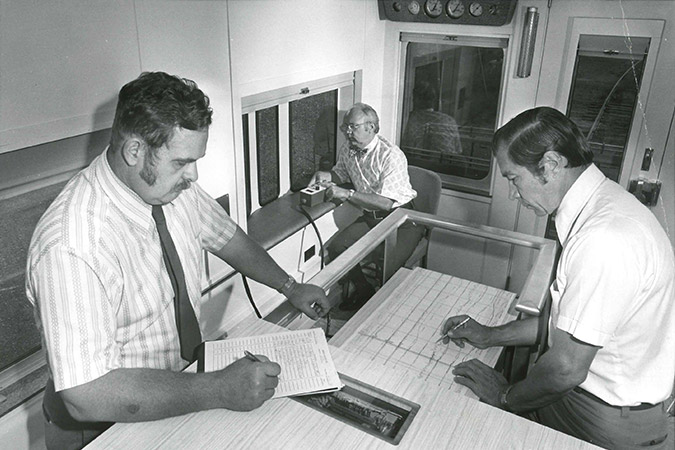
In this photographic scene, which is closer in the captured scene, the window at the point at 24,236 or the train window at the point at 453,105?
the window at the point at 24,236

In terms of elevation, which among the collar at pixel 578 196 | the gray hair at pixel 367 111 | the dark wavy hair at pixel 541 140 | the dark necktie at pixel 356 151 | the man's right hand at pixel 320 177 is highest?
the dark wavy hair at pixel 541 140

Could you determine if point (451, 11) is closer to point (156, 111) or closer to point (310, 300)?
point (310, 300)

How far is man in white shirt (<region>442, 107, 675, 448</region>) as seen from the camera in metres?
1.56

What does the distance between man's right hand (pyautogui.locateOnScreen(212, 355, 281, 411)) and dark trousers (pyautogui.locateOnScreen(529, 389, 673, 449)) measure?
1.05 m

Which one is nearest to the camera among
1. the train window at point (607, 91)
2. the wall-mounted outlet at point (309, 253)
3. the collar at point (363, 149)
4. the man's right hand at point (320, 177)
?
the train window at point (607, 91)

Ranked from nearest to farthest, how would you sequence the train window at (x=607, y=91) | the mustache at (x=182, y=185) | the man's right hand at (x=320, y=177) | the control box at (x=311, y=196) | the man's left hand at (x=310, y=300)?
the mustache at (x=182, y=185)
the man's left hand at (x=310, y=300)
the train window at (x=607, y=91)
the control box at (x=311, y=196)
the man's right hand at (x=320, y=177)

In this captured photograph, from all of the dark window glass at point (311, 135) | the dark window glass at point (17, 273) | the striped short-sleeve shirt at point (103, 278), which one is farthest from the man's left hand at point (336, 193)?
the striped short-sleeve shirt at point (103, 278)

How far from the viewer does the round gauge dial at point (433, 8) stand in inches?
162

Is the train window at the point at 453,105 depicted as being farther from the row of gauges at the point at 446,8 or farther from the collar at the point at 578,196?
the collar at the point at 578,196

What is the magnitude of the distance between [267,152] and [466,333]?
2.25 m

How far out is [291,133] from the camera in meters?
3.93

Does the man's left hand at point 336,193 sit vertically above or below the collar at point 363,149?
below

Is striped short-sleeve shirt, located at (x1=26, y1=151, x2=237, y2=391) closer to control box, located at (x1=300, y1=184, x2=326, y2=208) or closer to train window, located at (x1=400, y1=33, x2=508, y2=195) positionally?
control box, located at (x1=300, y1=184, x2=326, y2=208)

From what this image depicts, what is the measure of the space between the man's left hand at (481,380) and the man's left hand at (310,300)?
1.77ft
